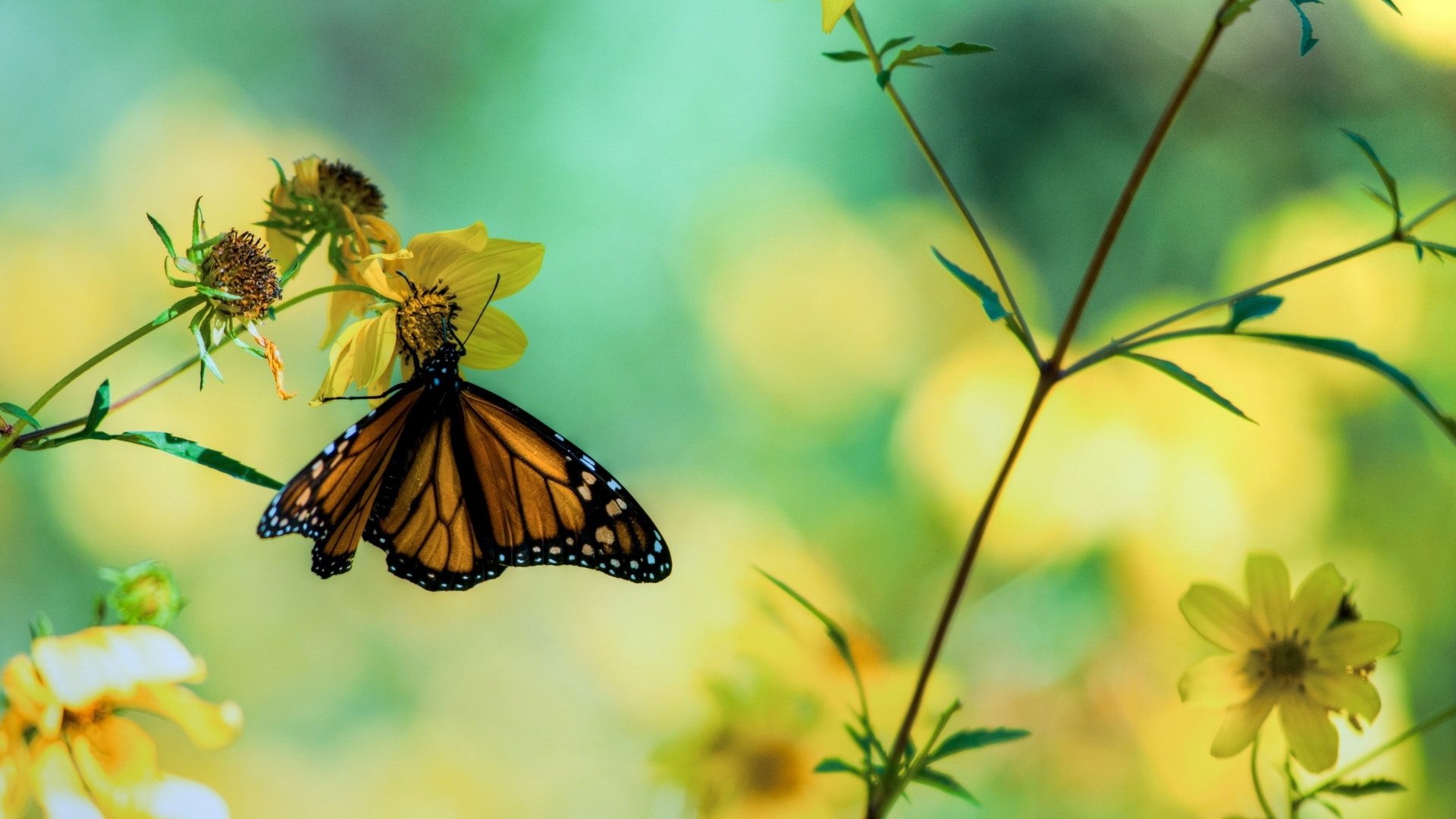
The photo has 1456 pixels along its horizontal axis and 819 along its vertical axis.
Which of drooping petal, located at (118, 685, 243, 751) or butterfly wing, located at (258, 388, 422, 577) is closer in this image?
drooping petal, located at (118, 685, 243, 751)

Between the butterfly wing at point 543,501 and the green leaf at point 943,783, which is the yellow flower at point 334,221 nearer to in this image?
the butterfly wing at point 543,501

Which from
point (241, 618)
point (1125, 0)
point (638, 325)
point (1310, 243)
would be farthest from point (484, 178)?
point (1310, 243)

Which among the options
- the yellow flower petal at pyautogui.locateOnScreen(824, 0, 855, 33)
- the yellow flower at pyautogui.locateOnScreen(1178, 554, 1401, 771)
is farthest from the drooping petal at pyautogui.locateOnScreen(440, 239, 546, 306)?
the yellow flower at pyautogui.locateOnScreen(1178, 554, 1401, 771)

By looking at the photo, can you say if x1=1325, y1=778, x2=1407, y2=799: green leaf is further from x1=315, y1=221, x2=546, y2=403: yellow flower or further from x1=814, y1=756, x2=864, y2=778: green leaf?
x1=315, y1=221, x2=546, y2=403: yellow flower

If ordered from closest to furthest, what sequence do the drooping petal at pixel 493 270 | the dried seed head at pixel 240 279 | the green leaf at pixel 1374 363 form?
the green leaf at pixel 1374 363 → the dried seed head at pixel 240 279 → the drooping petal at pixel 493 270

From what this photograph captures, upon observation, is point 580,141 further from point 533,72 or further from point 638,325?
point 638,325

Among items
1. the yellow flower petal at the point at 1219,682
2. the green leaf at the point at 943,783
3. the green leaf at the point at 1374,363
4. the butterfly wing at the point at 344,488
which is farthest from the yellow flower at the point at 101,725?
the yellow flower petal at the point at 1219,682
